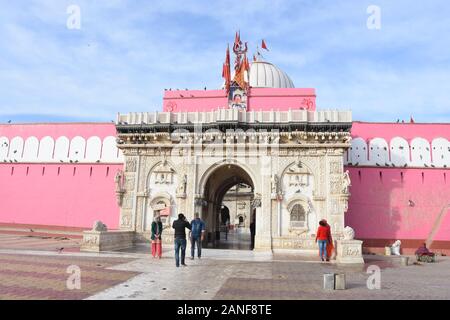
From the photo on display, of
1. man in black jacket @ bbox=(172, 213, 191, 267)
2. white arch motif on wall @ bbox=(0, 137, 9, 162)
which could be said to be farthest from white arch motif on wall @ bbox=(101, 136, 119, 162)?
man in black jacket @ bbox=(172, 213, 191, 267)

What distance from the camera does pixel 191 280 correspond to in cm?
823

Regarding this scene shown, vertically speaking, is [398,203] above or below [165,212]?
above

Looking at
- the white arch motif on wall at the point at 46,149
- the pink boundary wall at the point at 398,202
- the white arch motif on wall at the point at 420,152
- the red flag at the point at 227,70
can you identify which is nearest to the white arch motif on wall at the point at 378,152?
the pink boundary wall at the point at 398,202

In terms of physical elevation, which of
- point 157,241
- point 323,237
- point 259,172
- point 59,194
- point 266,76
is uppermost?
point 266,76

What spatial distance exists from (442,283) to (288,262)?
5.07m

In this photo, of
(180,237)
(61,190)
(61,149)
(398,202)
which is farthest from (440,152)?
(61,149)

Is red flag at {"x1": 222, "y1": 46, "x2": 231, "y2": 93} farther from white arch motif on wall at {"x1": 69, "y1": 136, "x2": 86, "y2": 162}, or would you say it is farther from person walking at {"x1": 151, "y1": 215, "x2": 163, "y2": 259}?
person walking at {"x1": 151, "y1": 215, "x2": 163, "y2": 259}

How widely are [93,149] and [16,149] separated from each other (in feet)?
17.9

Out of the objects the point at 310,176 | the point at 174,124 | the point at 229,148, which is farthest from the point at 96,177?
the point at 310,176

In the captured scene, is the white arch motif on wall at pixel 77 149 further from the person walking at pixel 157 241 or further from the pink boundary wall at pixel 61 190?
the person walking at pixel 157 241

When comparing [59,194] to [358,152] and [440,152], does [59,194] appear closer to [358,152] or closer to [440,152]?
[358,152]

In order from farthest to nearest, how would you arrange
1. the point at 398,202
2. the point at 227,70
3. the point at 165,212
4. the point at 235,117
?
the point at 227,70, the point at 398,202, the point at 165,212, the point at 235,117

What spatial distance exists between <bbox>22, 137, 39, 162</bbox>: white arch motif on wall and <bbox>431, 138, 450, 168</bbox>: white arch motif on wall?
78.7 feet
